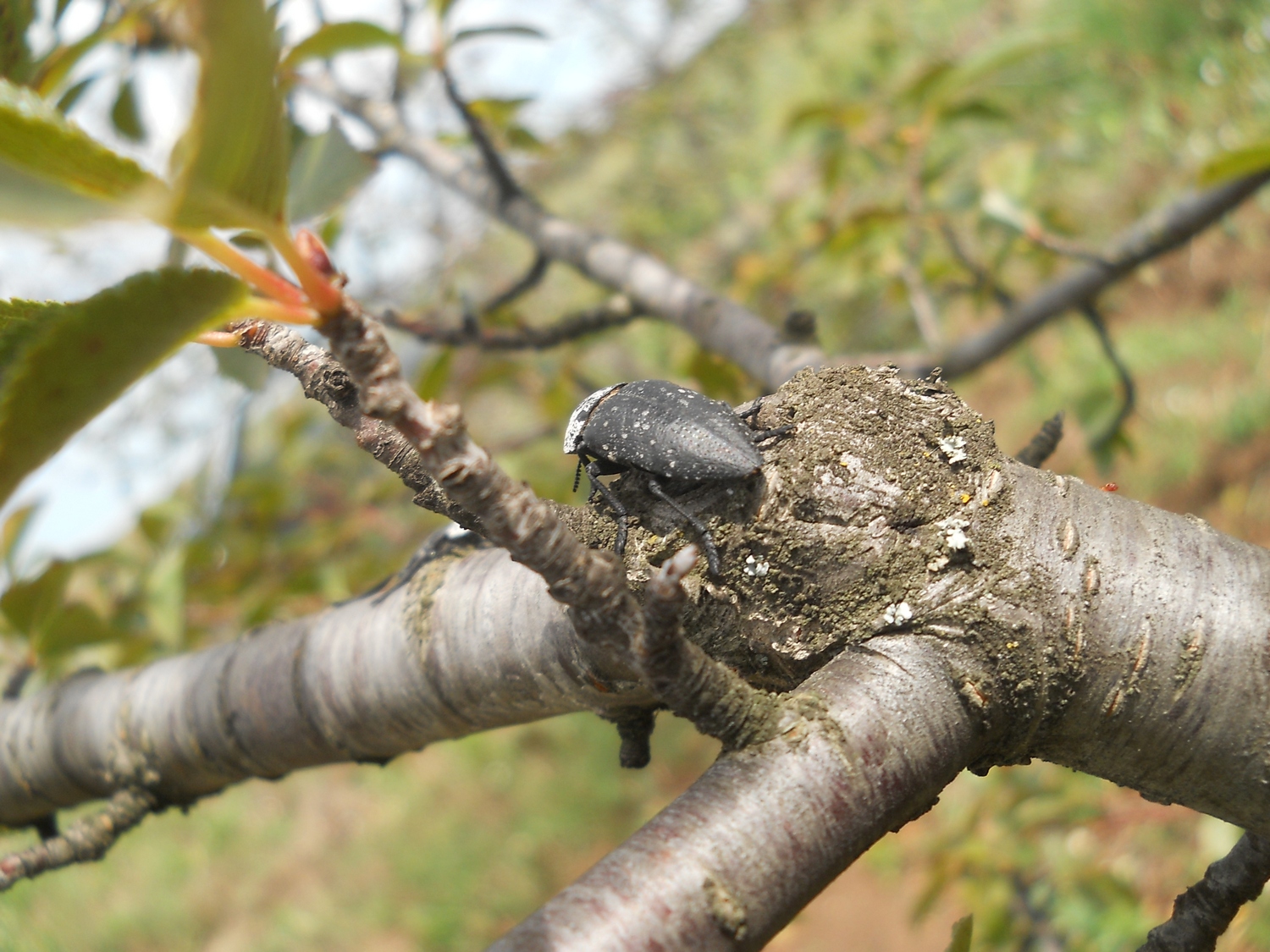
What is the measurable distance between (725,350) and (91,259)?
3363 millimetres

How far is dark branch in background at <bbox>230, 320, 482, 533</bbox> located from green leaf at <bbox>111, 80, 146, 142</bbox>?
5.79ft

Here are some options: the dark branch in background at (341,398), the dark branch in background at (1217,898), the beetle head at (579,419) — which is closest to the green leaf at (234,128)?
the dark branch in background at (341,398)

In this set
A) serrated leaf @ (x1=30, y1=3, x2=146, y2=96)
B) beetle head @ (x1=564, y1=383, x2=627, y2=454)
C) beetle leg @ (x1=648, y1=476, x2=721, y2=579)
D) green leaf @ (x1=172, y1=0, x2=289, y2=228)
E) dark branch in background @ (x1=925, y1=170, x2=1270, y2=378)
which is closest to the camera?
green leaf @ (x1=172, y1=0, x2=289, y2=228)

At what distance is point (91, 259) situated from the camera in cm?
338

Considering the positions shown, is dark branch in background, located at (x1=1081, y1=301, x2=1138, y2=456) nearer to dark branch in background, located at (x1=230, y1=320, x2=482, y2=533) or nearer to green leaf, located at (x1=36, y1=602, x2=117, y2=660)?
dark branch in background, located at (x1=230, y1=320, x2=482, y2=533)

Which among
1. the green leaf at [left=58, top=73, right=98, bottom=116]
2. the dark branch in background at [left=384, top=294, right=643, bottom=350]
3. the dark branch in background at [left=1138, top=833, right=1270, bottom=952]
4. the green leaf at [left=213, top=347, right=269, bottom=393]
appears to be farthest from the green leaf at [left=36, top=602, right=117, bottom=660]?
the dark branch in background at [left=1138, top=833, right=1270, bottom=952]

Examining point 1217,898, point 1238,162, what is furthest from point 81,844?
point 1238,162

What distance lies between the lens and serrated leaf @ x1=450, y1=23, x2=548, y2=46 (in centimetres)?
183

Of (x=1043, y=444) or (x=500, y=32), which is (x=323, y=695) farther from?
(x=500, y=32)

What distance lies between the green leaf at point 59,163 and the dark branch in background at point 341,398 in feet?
0.84

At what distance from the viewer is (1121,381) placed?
1821mm

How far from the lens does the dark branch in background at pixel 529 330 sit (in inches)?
64.1

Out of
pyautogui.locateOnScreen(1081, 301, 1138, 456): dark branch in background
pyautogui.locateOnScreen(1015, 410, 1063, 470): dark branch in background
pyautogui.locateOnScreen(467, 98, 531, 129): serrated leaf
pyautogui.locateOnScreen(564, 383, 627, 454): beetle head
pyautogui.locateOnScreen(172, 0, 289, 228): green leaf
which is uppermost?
pyautogui.locateOnScreen(467, 98, 531, 129): serrated leaf

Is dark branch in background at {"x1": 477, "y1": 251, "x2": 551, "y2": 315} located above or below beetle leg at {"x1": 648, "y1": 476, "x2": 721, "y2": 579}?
above
